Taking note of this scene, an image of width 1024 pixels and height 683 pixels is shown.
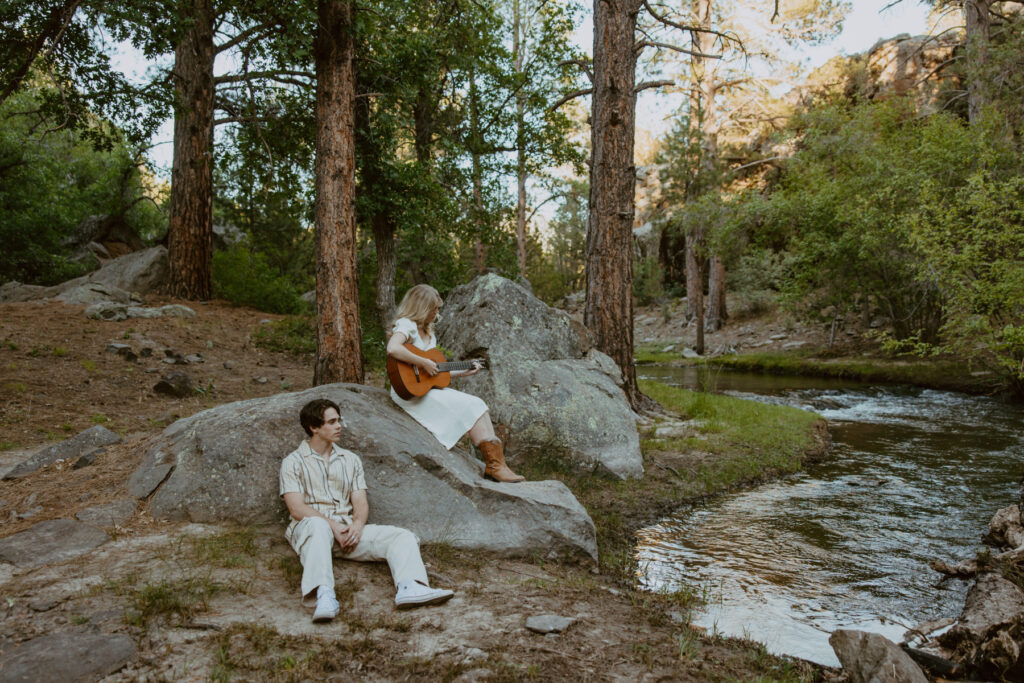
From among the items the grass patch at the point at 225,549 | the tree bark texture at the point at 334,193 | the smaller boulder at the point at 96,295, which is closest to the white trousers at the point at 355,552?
the grass patch at the point at 225,549

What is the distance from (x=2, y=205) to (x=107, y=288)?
9487 mm

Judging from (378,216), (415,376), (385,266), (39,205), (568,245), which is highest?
(568,245)

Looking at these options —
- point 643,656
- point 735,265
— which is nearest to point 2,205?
point 643,656

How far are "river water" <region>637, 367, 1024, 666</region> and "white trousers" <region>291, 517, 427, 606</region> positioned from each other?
191 cm

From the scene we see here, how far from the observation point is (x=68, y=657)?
8.87 feet

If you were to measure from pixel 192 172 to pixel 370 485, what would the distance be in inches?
513

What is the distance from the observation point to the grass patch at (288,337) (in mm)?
13734

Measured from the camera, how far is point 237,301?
16.3 metres

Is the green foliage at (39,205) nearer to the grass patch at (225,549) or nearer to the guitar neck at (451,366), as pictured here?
the guitar neck at (451,366)

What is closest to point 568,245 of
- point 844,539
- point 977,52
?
point 977,52

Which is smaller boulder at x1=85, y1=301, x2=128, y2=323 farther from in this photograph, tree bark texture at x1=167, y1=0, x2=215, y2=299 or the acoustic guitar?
the acoustic guitar

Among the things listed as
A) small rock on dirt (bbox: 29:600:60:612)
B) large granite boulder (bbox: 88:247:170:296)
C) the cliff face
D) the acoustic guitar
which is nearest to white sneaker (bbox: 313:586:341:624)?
small rock on dirt (bbox: 29:600:60:612)

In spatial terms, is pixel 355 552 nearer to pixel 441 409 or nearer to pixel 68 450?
pixel 441 409

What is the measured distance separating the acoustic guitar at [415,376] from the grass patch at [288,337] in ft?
29.4
